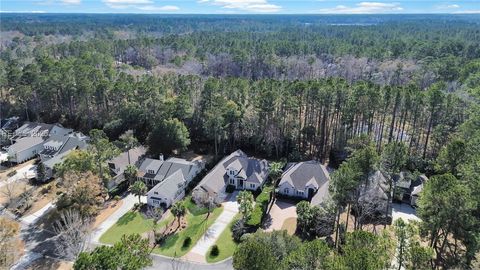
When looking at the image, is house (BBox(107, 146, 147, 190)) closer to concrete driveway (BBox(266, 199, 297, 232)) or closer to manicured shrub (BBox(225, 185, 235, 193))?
manicured shrub (BBox(225, 185, 235, 193))

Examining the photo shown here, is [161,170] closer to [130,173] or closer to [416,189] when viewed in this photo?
[130,173]

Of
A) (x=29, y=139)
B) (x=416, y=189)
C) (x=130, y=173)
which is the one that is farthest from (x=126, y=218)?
(x=416, y=189)

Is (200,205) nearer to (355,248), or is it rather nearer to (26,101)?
(355,248)

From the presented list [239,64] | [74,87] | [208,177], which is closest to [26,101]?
[74,87]

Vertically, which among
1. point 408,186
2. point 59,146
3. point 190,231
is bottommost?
point 190,231

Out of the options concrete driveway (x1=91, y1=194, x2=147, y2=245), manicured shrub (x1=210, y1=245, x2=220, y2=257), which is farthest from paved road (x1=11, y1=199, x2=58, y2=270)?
manicured shrub (x1=210, y1=245, x2=220, y2=257)

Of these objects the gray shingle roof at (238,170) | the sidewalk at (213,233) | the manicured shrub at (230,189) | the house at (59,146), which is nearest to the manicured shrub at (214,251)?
the sidewalk at (213,233)

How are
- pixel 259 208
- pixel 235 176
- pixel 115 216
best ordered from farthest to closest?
pixel 235 176, pixel 115 216, pixel 259 208

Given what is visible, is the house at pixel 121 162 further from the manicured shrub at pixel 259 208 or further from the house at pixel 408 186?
the house at pixel 408 186
